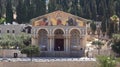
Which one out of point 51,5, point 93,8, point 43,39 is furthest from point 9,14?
Result: point 43,39

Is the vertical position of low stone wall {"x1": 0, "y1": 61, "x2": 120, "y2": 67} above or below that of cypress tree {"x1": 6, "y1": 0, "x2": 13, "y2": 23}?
below

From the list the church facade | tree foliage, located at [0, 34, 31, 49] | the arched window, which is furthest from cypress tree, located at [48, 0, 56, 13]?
the arched window

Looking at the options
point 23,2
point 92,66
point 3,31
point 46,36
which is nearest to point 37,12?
point 23,2

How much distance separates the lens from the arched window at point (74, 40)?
61875 mm

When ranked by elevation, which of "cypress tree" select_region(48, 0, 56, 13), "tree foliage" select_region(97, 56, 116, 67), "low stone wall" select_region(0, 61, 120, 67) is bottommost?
"low stone wall" select_region(0, 61, 120, 67)

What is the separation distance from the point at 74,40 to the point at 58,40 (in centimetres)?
206

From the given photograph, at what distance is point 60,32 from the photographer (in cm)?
6212

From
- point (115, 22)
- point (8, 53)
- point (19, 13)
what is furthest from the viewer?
point (19, 13)

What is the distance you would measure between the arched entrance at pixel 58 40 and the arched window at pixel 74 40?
49.8 inches

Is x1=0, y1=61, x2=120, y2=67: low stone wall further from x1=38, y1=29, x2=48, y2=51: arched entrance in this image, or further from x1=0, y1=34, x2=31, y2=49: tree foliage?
x1=38, y1=29, x2=48, y2=51: arched entrance

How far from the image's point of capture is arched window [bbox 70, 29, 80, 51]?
61875 mm

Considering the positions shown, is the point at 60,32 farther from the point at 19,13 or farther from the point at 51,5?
the point at 51,5

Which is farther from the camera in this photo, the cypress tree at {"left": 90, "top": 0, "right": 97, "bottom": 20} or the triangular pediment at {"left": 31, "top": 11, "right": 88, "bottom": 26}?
the cypress tree at {"left": 90, "top": 0, "right": 97, "bottom": 20}

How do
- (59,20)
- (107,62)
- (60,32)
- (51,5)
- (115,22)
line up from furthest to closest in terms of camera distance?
1. (51,5)
2. (115,22)
3. (60,32)
4. (59,20)
5. (107,62)
